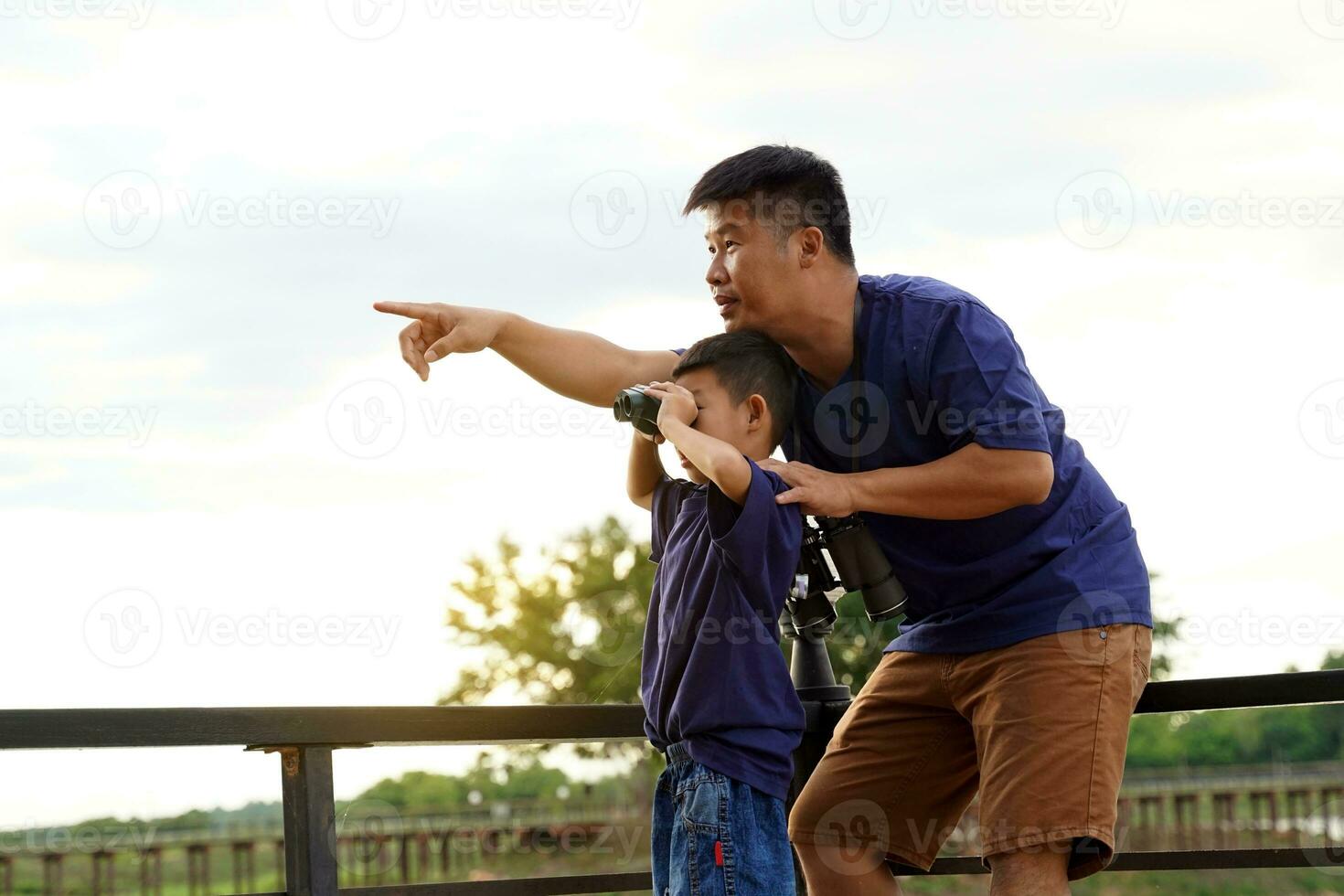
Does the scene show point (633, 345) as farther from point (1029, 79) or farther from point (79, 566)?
point (79, 566)

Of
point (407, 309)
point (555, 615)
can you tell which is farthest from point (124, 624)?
point (555, 615)

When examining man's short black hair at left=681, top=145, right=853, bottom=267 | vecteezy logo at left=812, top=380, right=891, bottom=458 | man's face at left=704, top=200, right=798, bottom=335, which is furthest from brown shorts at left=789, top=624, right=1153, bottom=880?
man's short black hair at left=681, top=145, right=853, bottom=267

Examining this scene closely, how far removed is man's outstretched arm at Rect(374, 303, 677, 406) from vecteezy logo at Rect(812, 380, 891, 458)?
325 millimetres

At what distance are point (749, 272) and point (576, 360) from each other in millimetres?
399

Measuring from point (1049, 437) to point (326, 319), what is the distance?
15236 mm

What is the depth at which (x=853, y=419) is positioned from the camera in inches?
92.7

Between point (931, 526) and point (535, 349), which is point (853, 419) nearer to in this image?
point (931, 526)

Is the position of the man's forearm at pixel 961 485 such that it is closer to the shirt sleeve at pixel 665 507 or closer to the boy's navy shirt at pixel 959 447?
the boy's navy shirt at pixel 959 447

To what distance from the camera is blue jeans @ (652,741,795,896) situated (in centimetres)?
200

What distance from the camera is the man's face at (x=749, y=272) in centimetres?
237

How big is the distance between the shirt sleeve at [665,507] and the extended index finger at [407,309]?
0.53 m

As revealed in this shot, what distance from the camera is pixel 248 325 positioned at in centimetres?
2405

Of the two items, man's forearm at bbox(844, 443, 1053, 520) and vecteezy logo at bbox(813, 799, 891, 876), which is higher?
man's forearm at bbox(844, 443, 1053, 520)

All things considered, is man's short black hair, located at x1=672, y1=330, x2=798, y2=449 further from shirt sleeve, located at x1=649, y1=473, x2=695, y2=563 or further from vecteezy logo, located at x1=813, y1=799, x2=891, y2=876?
vecteezy logo, located at x1=813, y1=799, x2=891, y2=876
